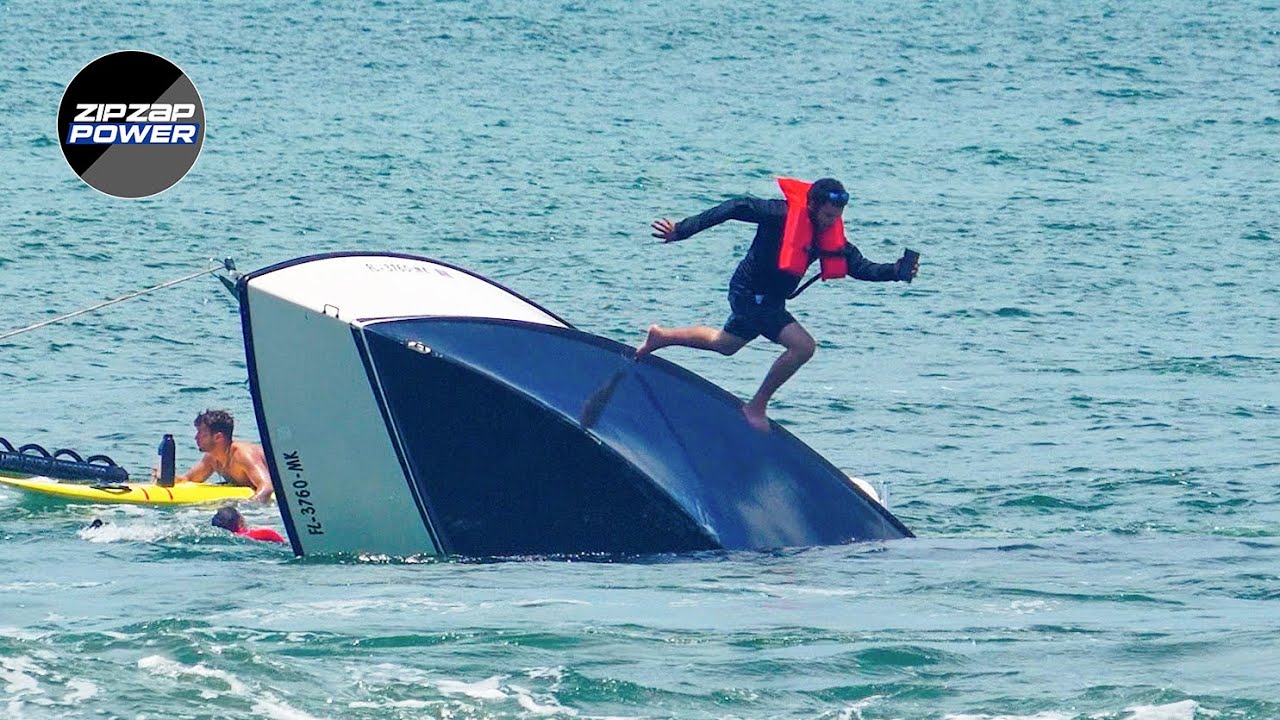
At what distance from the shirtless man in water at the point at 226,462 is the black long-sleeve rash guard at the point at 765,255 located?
18.4 feet

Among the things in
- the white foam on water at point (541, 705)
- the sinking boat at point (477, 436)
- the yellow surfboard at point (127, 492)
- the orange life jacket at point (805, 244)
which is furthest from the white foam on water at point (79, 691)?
the yellow surfboard at point (127, 492)

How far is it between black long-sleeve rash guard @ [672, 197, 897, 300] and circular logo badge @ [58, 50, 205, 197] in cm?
2425

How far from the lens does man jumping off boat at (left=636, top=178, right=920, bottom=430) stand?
14070 mm

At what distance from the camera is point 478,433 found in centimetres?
1468

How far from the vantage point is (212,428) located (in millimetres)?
17984

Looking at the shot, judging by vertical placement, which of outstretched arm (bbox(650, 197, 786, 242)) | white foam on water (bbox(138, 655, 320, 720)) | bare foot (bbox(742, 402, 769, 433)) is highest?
outstretched arm (bbox(650, 197, 786, 242))

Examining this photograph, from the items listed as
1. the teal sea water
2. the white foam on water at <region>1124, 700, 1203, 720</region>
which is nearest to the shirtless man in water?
the teal sea water

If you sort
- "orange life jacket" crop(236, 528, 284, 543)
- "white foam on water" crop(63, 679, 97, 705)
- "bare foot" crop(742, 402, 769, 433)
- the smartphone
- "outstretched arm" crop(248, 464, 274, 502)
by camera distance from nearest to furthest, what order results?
"white foam on water" crop(63, 679, 97, 705)
the smartphone
"bare foot" crop(742, 402, 769, 433)
"orange life jacket" crop(236, 528, 284, 543)
"outstretched arm" crop(248, 464, 274, 502)

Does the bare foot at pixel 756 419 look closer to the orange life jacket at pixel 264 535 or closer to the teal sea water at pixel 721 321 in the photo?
the teal sea water at pixel 721 321

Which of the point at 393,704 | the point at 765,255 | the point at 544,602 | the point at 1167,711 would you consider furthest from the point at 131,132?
the point at 1167,711

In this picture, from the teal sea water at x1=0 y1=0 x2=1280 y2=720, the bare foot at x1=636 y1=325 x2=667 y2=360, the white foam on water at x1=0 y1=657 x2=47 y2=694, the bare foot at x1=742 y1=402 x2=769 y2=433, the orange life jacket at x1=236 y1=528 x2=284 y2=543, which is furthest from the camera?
the orange life jacket at x1=236 y1=528 x2=284 y2=543

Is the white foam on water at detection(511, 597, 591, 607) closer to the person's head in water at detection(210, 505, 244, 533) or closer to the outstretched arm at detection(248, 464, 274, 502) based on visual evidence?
the person's head in water at detection(210, 505, 244, 533)

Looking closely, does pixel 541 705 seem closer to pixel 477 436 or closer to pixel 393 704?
pixel 393 704

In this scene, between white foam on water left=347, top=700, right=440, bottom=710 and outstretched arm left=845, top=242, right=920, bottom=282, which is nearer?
white foam on water left=347, top=700, right=440, bottom=710
